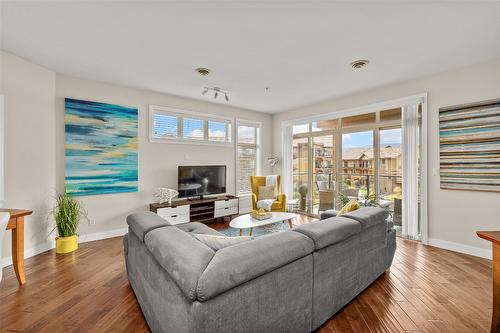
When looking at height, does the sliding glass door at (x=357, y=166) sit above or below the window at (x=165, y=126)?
below

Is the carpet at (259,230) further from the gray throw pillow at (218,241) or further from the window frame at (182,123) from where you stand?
the gray throw pillow at (218,241)

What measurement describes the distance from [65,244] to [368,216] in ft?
13.0

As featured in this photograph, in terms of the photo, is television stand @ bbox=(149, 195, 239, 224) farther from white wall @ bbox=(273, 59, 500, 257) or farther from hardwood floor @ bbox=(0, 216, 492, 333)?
white wall @ bbox=(273, 59, 500, 257)

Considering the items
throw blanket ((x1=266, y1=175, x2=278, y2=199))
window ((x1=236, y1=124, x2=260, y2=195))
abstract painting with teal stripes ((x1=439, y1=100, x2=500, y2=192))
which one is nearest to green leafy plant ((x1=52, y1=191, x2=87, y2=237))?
window ((x1=236, y1=124, x2=260, y2=195))

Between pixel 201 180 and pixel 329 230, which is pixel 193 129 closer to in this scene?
pixel 201 180

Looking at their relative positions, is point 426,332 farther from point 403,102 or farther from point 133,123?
point 133,123

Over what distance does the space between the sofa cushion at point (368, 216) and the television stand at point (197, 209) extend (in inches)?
118

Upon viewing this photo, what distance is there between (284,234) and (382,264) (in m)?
1.57

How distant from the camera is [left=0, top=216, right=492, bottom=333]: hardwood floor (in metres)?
1.82

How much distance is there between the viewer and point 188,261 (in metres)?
1.23

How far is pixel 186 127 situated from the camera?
485 centimetres

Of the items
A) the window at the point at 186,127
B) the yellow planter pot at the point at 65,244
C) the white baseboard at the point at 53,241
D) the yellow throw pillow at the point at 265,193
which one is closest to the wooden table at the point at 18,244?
the white baseboard at the point at 53,241

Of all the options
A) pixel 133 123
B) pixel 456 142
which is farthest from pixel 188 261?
pixel 456 142

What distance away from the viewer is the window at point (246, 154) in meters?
5.73
